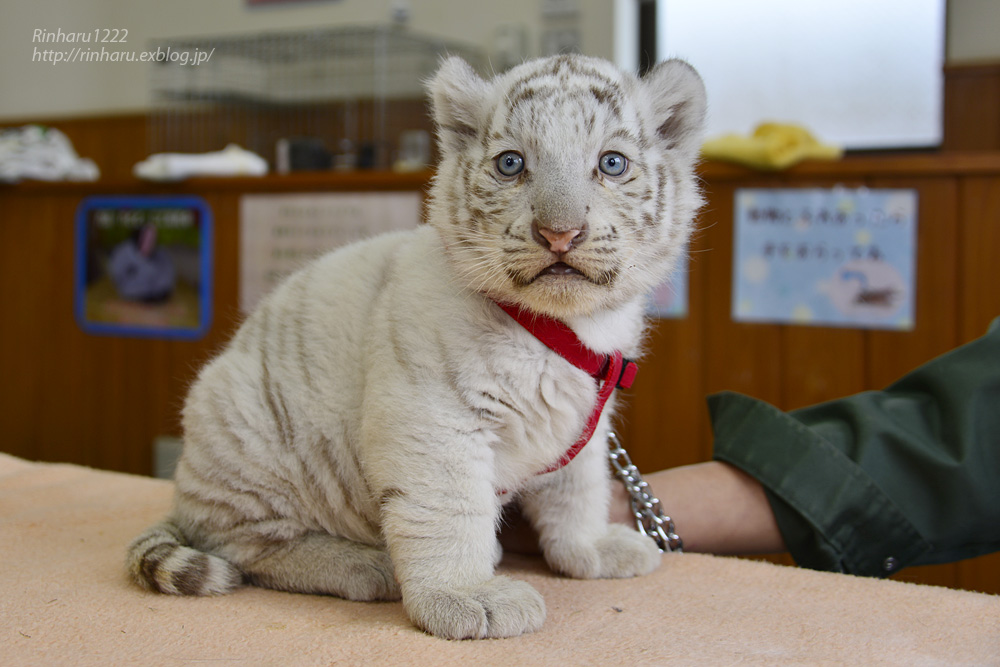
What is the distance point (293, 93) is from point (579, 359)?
356 cm

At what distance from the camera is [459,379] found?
0.91m

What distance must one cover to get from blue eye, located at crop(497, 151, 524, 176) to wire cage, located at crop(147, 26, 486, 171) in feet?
9.16

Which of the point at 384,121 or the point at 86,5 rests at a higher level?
the point at 86,5

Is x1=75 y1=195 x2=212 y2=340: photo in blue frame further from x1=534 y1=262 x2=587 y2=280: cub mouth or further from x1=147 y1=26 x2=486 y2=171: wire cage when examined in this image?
x1=534 y1=262 x2=587 y2=280: cub mouth

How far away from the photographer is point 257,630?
2.85 ft

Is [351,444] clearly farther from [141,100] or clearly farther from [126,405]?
[141,100]

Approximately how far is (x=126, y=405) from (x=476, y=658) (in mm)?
2449

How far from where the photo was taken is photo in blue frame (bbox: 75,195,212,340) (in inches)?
110

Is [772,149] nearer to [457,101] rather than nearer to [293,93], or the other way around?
[457,101]

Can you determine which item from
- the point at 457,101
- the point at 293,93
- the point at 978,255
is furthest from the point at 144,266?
the point at 978,255

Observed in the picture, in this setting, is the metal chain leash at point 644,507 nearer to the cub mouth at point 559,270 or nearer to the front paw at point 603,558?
the front paw at point 603,558

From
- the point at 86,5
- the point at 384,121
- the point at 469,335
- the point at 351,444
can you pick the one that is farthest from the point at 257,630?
the point at 86,5

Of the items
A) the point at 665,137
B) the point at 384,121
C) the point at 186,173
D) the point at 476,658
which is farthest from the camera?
the point at 384,121

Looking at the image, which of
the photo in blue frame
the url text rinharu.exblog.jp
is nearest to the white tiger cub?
the photo in blue frame
